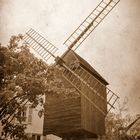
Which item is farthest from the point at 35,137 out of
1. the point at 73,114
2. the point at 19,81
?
the point at 19,81

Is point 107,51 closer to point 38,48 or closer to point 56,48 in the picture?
point 56,48

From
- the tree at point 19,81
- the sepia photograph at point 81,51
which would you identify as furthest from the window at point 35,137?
the tree at point 19,81

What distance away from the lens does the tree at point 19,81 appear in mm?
9039

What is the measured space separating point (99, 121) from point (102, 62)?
2693mm

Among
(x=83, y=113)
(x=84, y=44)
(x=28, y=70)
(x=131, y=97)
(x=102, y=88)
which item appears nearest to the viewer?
(x=28, y=70)

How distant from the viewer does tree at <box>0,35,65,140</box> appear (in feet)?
29.7

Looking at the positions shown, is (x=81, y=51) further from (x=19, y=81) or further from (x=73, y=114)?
(x=19, y=81)

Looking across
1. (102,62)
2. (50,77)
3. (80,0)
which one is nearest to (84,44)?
(102,62)

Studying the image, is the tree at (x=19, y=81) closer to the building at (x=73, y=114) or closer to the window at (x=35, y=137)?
the building at (x=73, y=114)

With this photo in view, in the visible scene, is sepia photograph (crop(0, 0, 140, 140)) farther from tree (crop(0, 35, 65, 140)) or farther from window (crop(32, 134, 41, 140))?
window (crop(32, 134, 41, 140))

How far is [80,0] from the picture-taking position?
41.2 ft

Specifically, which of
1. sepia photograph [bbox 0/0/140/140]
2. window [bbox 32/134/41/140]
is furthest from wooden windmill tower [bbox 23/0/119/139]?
window [bbox 32/134/41/140]

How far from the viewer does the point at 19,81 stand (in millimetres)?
8992

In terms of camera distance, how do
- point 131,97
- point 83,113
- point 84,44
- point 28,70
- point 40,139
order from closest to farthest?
point 28,70, point 83,113, point 131,97, point 84,44, point 40,139
